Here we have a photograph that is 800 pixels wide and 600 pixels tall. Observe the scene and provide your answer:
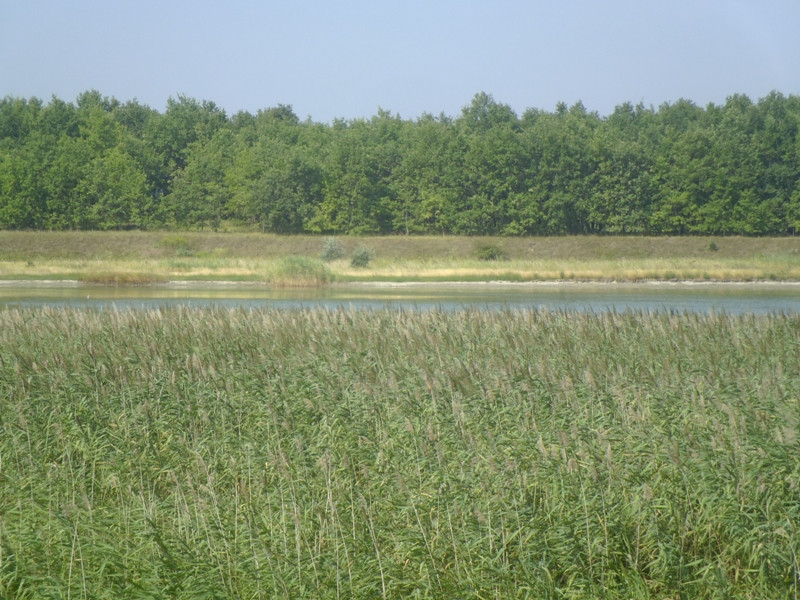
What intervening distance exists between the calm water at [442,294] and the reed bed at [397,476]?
19788 mm

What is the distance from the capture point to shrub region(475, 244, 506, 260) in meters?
67.3

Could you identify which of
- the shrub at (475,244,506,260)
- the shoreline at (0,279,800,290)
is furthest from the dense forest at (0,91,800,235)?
the shoreline at (0,279,800,290)

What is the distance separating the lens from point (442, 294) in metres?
39.5

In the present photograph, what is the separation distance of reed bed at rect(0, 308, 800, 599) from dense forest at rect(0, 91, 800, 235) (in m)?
62.0

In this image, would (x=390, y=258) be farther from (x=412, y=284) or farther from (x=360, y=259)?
(x=412, y=284)

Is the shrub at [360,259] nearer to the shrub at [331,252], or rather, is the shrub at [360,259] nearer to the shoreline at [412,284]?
the shrub at [331,252]

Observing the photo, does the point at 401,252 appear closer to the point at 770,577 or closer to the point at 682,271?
the point at 682,271

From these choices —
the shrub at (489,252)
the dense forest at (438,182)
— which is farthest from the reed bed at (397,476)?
the dense forest at (438,182)

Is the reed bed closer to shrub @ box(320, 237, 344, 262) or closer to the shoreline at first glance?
the shoreline

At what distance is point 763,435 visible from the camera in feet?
25.5

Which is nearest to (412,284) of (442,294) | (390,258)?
(442,294)

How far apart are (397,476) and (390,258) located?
58418 millimetres

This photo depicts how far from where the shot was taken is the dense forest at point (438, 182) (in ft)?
237

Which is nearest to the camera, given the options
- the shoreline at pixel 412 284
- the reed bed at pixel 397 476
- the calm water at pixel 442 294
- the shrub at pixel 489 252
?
the reed bed at pixel 397 476
